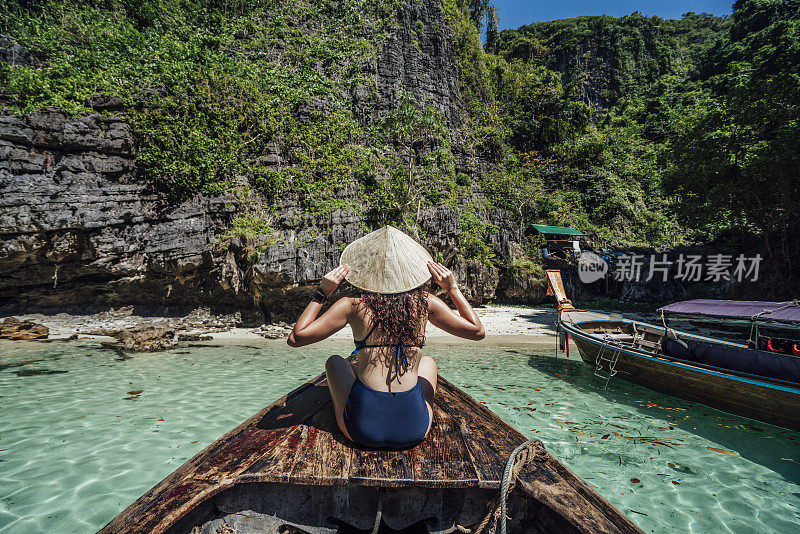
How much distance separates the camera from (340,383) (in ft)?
8.29

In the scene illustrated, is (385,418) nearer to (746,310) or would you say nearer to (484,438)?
(484,438)

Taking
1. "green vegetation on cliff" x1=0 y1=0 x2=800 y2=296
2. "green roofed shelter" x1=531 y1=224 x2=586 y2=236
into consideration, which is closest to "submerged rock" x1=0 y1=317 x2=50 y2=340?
"green vegetation on cliff" x1=0 y1=0 x2=800 y2=296

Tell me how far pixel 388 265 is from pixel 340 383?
1.04 metres

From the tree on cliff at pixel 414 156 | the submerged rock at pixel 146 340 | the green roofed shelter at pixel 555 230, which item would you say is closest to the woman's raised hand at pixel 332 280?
the submerged rock at pixel 146 340

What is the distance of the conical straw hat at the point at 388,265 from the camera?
2371mm

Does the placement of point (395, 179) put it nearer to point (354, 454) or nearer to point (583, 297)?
point (583, 297)

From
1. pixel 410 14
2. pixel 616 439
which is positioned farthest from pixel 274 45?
pixel 616 439

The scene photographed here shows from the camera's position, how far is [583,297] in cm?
2006

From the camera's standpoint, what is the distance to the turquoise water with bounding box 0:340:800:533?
309 centimetres

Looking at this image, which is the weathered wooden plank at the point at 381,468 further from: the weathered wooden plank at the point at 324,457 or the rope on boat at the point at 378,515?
the rope on boat at the point at 378,515

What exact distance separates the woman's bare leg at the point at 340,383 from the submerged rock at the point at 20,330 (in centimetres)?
1318

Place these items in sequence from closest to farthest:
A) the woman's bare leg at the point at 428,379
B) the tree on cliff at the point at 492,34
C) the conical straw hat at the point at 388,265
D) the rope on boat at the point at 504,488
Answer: the rope on boat at the point at 504,488
the conical straw hat at the point at 388,265
the woman's bare leg at the point at 428,379
the tree on cliff at the point at 492,34

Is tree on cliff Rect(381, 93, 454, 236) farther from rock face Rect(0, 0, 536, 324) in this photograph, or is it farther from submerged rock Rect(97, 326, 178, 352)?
submerged rock Rect(97, 326, 178, 352)

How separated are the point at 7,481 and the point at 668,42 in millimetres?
63672
